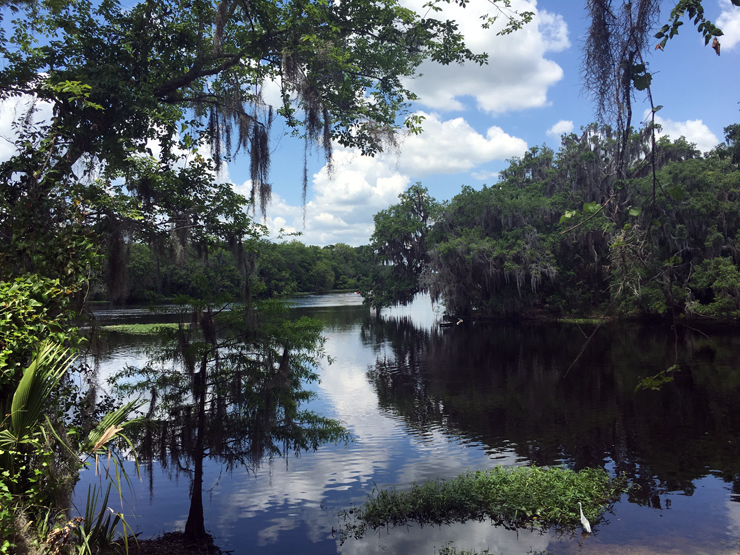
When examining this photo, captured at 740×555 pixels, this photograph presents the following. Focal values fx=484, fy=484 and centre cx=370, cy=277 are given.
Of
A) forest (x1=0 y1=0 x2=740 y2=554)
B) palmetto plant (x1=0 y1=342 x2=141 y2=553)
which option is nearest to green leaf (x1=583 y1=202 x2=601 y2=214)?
forest (x1=0 y1=0 x2=740 y2=554)

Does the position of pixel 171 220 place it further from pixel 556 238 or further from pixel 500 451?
pixel 556 238

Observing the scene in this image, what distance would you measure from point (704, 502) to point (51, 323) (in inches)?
404

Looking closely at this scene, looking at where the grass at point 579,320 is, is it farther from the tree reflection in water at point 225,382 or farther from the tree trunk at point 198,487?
the tree trunk at point 198,487

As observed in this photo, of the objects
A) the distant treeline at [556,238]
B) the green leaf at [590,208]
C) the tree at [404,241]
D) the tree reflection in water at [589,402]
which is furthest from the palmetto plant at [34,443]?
the tree at [404,241]

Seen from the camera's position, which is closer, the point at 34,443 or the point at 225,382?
the point at 34,443

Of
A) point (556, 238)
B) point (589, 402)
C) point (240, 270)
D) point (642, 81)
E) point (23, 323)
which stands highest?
point (556, 238)

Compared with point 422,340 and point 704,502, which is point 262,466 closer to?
point 704,502

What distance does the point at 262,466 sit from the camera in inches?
443

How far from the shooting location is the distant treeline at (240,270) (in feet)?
→ 29.5

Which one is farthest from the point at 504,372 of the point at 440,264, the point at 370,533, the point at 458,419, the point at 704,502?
the point at 440,264

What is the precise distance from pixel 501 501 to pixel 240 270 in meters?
6.32

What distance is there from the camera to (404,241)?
40.2 meters

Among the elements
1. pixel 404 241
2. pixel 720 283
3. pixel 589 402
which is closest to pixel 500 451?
pixel 589 402

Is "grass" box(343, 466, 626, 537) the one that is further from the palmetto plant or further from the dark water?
the palmetto plant
